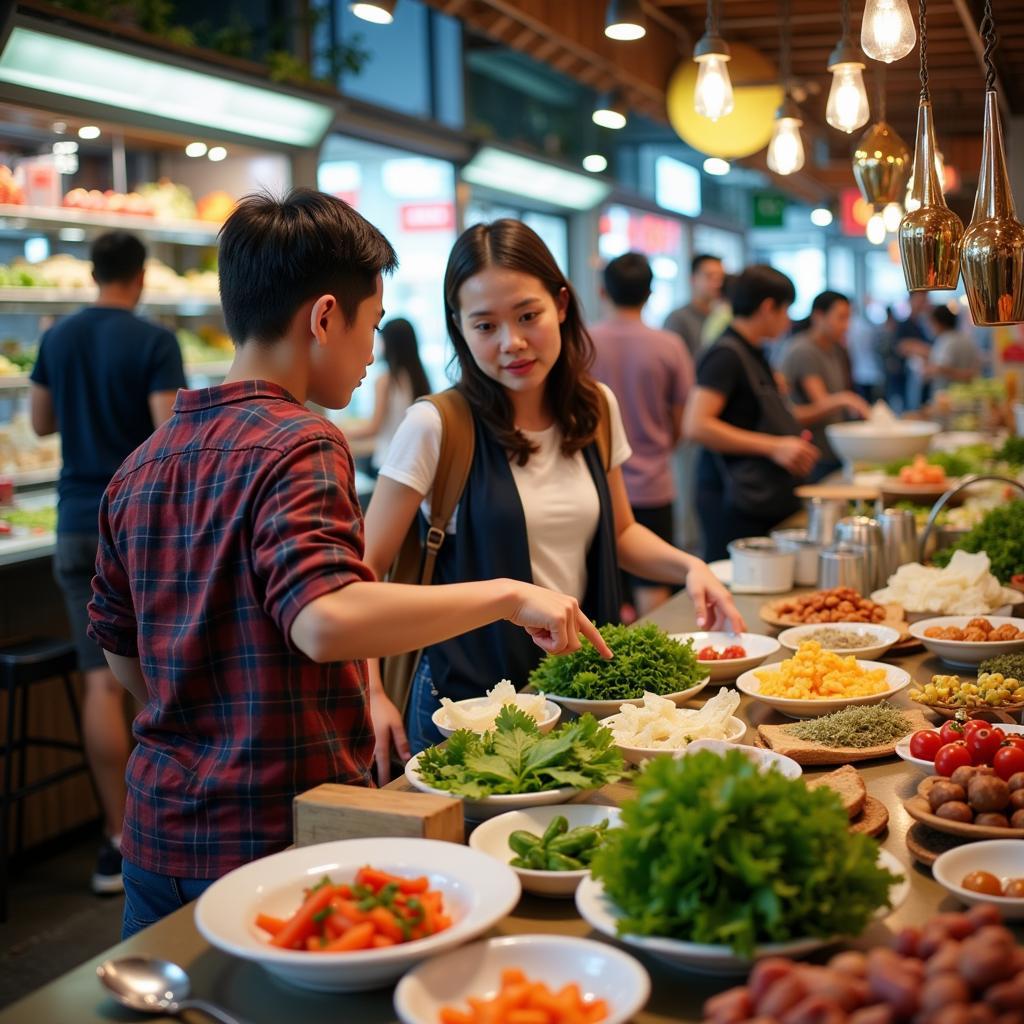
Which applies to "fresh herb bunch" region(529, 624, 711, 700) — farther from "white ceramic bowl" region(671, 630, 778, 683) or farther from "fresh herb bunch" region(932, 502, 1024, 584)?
"fresh herb bunch" region(932, 502, 1024, 584)

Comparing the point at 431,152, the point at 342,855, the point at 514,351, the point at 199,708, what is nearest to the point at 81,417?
the point at 514,351

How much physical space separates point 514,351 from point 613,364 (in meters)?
3.37

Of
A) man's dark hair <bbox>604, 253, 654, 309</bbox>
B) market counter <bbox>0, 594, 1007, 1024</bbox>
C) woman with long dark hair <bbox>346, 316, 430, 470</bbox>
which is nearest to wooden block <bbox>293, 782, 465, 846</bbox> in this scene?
market counter <bbox>0, 594, 1007, 1024</bbox>

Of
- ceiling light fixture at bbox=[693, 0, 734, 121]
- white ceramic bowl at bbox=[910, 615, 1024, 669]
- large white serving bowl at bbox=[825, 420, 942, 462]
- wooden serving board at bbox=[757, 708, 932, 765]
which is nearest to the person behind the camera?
wooden serving board at bbox=[757, 708, 932, 765]

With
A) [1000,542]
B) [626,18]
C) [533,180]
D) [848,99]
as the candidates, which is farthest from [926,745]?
[533,180]

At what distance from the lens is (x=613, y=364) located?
6074 mm

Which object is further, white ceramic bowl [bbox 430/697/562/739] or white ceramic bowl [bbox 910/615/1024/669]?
white ceramic bowl [bbox 910/615/1024/669]

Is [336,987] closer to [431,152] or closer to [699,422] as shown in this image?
[699,422]

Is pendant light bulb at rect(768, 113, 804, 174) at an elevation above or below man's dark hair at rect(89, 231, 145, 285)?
above

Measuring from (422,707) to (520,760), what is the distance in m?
0.98

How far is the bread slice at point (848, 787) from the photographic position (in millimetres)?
1776

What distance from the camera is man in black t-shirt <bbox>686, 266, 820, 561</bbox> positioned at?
209 inches

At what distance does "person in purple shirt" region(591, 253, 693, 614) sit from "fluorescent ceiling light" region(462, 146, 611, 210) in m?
2.78

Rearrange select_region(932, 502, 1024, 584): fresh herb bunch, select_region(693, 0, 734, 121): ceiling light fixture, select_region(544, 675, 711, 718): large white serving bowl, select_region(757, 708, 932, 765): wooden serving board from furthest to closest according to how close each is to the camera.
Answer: select_region(932, 502, 1024, 584): fresh herb bunch, select_region(693, 0, 734, 121): ceiling light fixture, select_region(544, 675, 711, 718): large white serving bowl, select_region(757, 708, 932, 765): wooden serving board
